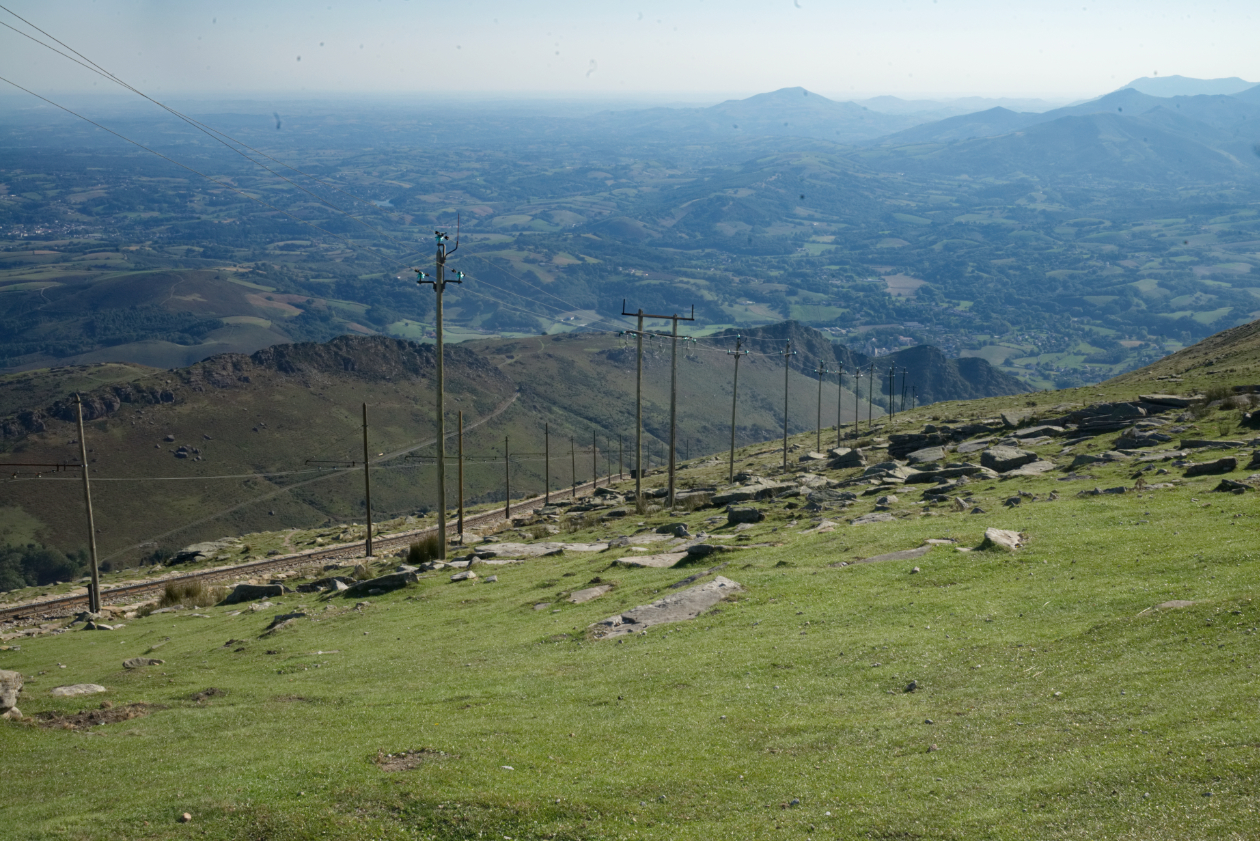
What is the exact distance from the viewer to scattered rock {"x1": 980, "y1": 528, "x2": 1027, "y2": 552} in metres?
23.2

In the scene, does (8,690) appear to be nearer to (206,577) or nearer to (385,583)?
(385,583)

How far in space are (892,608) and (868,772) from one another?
26.8 ft

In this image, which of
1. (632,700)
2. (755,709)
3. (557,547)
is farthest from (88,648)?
(755,709)

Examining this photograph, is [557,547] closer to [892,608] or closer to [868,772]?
[892,608]

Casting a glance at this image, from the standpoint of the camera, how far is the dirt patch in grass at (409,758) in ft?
44.3

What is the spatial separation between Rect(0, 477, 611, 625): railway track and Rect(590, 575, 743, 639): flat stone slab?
21715 millimetres

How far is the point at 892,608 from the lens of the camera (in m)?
19.7

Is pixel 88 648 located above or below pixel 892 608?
below

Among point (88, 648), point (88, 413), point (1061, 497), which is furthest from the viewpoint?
point (88, 413)

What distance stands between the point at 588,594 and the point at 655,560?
4307 mm

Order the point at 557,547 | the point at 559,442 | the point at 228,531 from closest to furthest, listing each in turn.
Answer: the point at 557,547, the point at 228,531, the point at 559,442

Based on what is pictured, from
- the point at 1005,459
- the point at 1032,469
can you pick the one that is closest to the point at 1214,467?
the point at 1032,469

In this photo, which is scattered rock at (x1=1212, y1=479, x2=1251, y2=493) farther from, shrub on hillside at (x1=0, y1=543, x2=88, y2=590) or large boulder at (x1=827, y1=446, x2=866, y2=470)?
shrub on hillside at (x1=0, y1=543, x2=88, y2=590)

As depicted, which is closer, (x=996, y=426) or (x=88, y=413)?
(x=996, y=426)
